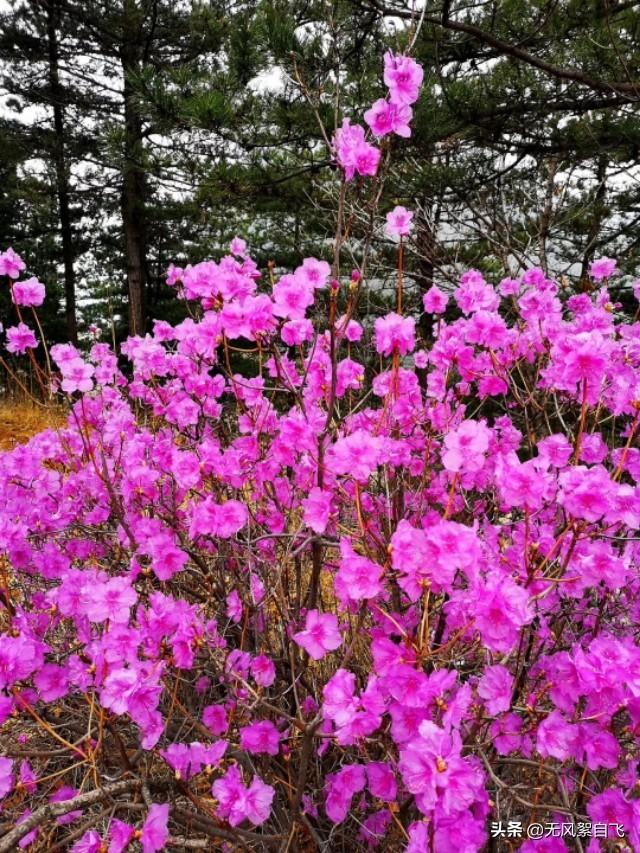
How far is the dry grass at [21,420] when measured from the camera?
6816mm

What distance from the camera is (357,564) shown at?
1255 mm

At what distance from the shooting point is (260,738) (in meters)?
1.67

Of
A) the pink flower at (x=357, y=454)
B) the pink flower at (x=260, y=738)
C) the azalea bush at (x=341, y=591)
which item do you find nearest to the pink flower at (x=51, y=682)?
the azalea bush at (x=341, y=591)

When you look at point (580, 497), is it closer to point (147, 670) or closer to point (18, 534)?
point (147, 670)

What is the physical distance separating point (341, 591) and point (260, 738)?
607mm

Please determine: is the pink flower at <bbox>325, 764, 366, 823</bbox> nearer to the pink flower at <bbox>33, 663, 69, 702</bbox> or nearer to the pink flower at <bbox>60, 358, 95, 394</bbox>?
the pink flower at <bbox>33, 663, 69, 702</bbox>

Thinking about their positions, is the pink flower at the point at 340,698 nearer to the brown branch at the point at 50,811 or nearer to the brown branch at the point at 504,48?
the brown branch at the point at 50,811

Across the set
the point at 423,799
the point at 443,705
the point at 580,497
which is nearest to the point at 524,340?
the point at 580,497

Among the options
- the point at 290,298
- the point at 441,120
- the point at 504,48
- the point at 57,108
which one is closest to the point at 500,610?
the point at 290,298

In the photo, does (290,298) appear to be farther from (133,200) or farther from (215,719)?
(133,200)

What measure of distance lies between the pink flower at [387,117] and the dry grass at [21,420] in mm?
5928

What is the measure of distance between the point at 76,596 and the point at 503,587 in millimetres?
1181

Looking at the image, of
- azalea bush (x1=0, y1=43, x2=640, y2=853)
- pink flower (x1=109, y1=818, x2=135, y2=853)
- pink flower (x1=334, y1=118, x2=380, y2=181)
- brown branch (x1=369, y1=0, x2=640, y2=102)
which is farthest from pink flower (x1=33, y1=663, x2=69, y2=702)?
brown branch (x1=369, y1=0, x2=640, y2=102)

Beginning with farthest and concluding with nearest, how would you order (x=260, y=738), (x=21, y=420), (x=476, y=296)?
(x=21, y=420)
(x=476, y=296)
(x=260, y=738)
